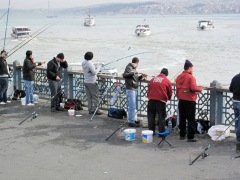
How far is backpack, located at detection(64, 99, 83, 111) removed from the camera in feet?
39.3

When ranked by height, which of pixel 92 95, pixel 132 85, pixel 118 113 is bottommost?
pixel 118 113

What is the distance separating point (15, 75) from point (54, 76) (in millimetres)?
2886

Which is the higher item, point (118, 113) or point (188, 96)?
point (188, 96)

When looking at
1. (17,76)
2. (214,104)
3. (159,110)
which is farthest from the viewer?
(17,76)

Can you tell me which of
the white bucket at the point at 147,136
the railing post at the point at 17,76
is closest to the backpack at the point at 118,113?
the white bucket at the point at 147,136

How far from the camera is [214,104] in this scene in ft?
31.4

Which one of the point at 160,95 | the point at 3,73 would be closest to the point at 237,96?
the point at 160,95

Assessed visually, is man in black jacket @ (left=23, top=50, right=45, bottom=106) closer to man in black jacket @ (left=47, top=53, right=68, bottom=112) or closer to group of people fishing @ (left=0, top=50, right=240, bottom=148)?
group of people fishing @ (left=0, top=50, right=240, bottom=148)

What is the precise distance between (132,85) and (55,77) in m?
2.49

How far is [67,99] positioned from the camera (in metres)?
12.3

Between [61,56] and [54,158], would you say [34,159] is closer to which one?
[54,158]

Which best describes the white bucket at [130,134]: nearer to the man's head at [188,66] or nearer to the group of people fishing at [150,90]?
the group of people fishing at [150,90]

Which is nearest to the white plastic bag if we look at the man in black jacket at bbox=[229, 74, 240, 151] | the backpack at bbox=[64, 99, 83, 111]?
the man in black jacket at bbox=[229, 74, 240, 151]

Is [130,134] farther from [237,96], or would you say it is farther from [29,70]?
[29,70]
